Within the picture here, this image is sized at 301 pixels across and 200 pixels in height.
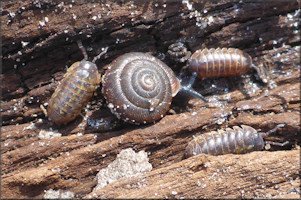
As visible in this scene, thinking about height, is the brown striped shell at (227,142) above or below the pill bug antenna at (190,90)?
below

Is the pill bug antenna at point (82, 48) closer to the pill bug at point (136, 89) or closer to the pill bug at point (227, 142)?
the pill bug at point (136, 89)

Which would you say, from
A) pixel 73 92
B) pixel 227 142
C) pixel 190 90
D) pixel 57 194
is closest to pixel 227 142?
pixel 227 142

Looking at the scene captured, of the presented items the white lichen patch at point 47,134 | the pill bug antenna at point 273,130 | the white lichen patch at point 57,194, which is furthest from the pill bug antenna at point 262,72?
the white lichen patch at point 57,194

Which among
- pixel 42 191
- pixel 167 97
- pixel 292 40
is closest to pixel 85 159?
pixel 42 191

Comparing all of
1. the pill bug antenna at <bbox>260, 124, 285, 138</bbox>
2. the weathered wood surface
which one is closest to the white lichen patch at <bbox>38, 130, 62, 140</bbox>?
the weathered wood surface

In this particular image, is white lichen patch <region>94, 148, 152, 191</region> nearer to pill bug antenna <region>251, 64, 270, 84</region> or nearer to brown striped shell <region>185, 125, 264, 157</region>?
brown striped shell <region>185, 125, 264, 157</region>

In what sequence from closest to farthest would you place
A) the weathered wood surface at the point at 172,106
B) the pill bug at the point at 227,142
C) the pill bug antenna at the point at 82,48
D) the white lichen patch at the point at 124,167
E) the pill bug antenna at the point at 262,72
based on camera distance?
the weathered wood surface at the point at 172,106
the white lichen patch at the point at 124,167
the pill bug at the point at 227,142
the pill bug antenna at the point at 82,48
the pill bug antenna at the point at 262,72
